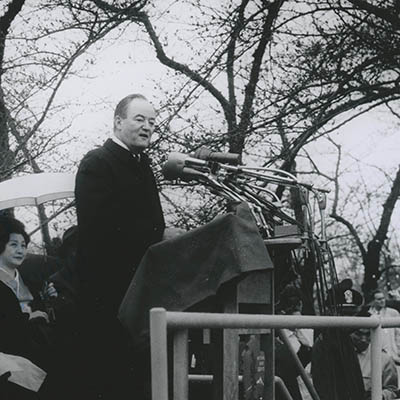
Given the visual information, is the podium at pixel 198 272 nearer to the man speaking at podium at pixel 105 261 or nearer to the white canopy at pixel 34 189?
the man speaking at podium at pixel 105 261

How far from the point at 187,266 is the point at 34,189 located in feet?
15.5

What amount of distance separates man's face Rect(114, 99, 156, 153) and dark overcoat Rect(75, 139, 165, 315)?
0.46 ft

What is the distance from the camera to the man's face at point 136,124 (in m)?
3.70

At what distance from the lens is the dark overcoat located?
133 inches

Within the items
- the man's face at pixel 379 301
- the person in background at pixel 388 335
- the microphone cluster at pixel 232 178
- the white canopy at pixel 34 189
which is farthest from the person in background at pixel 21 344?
the man's face at pixel 379 301

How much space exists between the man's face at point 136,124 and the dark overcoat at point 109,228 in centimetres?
14

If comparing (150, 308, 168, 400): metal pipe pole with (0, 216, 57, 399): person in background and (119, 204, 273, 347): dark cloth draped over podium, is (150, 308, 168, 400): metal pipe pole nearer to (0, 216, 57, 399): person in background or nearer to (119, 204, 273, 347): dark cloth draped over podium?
(119, 204, 273, 347): dark cloth draped over podium

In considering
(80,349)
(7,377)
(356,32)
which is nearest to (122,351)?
(80,349)

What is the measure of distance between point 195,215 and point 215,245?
6.25 m

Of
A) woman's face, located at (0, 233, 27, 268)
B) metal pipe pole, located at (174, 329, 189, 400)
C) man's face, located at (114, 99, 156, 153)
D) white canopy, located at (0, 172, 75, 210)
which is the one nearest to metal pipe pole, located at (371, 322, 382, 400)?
metal pipe pole, located at (174, 329, 189, 400)

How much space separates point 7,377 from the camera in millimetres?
3293

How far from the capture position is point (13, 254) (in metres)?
5.14

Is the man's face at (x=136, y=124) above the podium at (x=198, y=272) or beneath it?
above

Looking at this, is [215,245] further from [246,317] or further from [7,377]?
[7,377]
